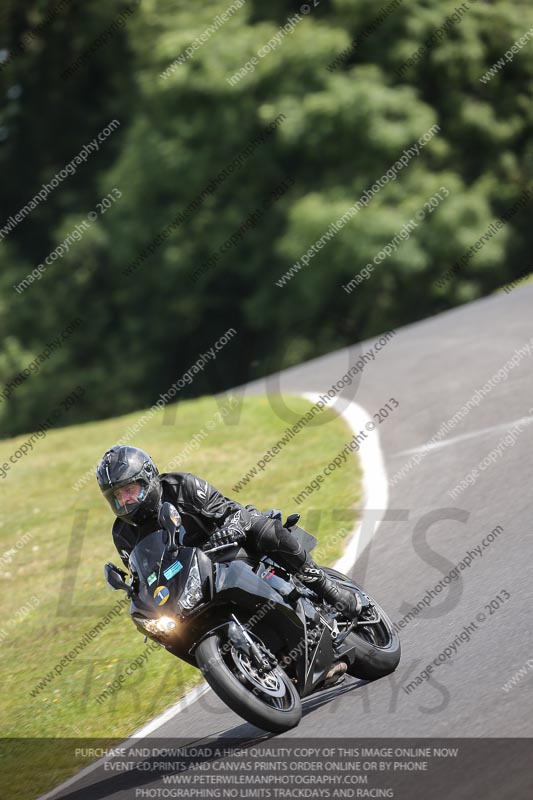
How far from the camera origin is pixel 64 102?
40031 millimetres

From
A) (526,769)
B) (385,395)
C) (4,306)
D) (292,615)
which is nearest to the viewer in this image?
(526,769)

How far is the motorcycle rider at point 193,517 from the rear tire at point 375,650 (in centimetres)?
18

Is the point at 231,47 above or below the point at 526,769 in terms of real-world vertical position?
below

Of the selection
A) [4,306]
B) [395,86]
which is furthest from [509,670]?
[4,306]

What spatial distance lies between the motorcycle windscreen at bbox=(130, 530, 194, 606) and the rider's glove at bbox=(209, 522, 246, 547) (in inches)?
6.6

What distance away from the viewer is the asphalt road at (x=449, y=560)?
20.0ft

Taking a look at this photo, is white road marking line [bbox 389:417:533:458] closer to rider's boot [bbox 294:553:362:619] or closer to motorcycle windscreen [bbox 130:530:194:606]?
rider's boot [bbox 294:553:362:619]

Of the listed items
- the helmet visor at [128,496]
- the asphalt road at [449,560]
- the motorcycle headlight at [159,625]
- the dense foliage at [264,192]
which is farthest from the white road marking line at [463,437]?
the dense foliage at [264,192]

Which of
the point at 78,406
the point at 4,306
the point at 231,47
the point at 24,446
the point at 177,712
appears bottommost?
the point at 78,406

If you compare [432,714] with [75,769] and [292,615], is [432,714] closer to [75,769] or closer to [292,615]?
[292,615]

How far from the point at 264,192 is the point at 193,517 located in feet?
82.9

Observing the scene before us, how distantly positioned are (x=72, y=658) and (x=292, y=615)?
3.92m

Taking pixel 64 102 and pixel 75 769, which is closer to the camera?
pixel 75 769

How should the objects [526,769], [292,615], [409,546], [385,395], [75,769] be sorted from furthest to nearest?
[385,395] < [409,546] < [75,769] < [292,615] < [526,769]
